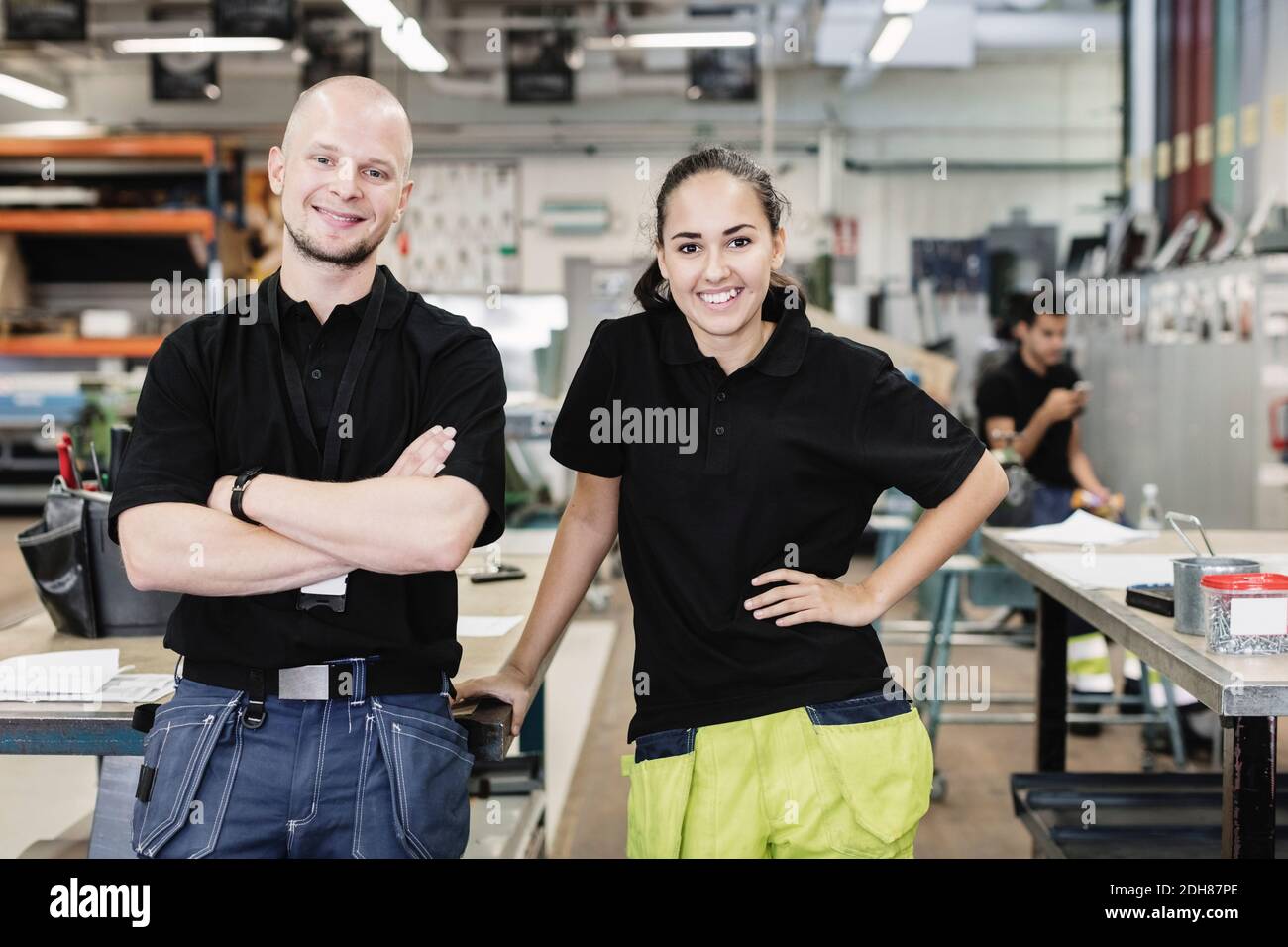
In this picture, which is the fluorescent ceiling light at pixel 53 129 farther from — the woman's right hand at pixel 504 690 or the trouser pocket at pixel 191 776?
the trouser pocket at pixel 191 776

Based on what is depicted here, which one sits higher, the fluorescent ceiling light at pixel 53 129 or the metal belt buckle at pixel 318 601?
the fluorescent ceiling light at pixel 53 129

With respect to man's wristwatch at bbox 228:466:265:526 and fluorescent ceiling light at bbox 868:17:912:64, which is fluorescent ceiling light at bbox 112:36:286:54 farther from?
man's wristwatch at bbox 228:466:265:526

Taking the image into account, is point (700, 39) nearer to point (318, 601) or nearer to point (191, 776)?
point (318, 601)

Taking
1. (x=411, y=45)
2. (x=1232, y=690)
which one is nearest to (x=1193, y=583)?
(x=1232, y=690)

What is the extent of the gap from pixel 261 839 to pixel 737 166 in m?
1.09

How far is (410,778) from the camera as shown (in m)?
1.50

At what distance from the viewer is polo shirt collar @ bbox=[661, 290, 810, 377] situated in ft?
5.49

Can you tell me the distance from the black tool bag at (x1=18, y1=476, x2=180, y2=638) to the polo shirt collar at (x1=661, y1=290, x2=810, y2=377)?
1009 mm

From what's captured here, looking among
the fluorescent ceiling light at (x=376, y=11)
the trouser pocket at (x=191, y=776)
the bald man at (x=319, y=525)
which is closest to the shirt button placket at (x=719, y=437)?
the bald man at (x=319, y=525)

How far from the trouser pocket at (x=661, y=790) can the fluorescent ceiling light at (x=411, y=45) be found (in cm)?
595

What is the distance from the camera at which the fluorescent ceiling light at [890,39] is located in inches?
281

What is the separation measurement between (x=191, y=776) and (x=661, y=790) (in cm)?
60

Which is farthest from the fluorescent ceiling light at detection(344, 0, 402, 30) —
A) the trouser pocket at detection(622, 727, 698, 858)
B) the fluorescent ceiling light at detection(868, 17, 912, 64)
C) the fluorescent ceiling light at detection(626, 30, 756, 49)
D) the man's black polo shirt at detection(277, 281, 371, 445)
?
the trouser pocket at detection(622, 727, 698, 858)

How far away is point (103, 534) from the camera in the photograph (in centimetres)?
208
